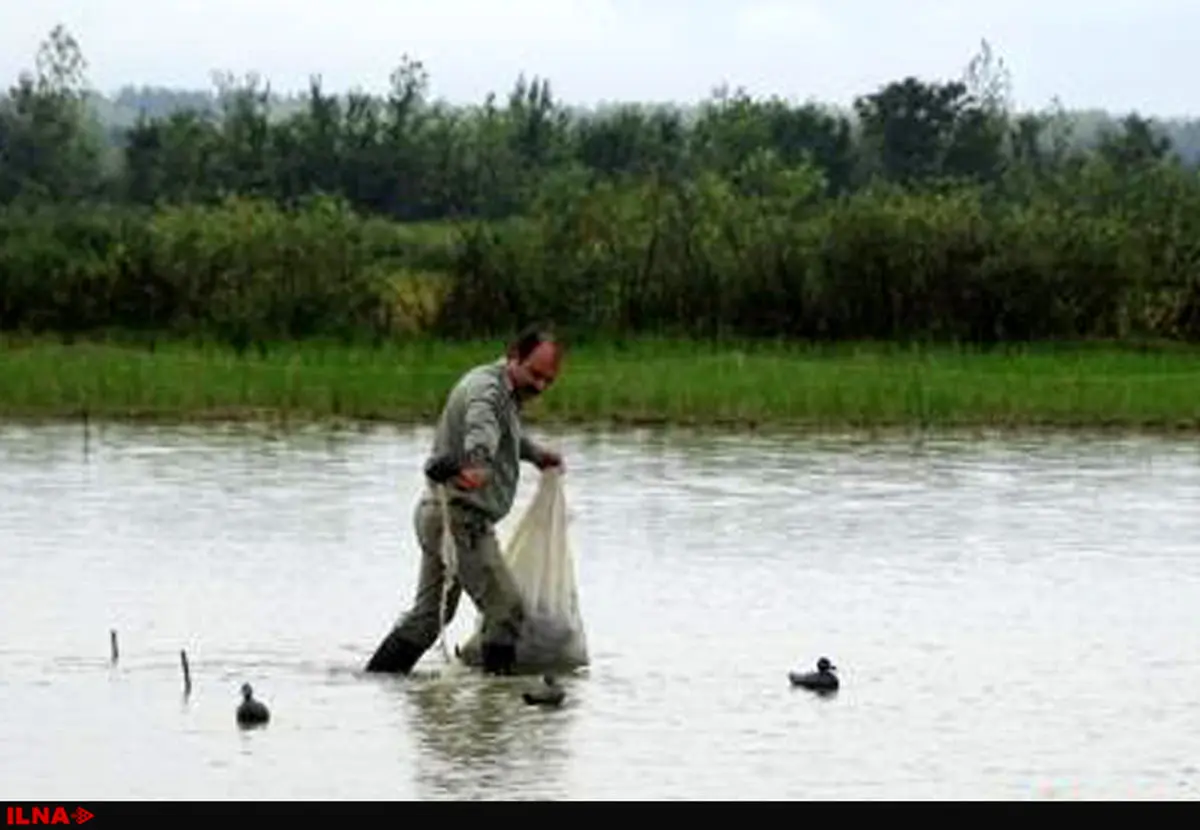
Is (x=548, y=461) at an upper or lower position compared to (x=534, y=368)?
lower

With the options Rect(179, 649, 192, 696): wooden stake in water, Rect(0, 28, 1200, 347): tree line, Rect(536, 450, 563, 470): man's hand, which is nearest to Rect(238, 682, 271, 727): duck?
Rect(179, 649, 192, 696): wooden stake in water

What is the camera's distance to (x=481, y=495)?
1384cm

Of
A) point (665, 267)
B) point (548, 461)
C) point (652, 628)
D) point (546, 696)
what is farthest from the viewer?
point (665, 267)

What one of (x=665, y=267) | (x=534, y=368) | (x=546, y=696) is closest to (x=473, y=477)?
(x=534, y=368)

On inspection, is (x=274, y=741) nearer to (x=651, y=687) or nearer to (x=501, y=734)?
(x=501, y=734)

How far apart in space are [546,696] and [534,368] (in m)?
1.25

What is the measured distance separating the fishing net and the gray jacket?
1.12ft

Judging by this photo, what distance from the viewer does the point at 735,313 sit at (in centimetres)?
3291

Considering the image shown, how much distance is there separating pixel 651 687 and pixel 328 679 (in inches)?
46.7

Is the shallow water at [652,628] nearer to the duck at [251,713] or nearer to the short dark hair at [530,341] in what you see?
the duck at [251,713]

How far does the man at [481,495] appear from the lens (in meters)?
13.7

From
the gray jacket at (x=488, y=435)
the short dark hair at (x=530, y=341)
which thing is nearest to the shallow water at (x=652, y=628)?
the gray jacket at (x=488, y=435)

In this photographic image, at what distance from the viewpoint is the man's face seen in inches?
544

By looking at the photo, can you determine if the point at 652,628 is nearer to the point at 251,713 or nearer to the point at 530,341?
the point at 530,341
